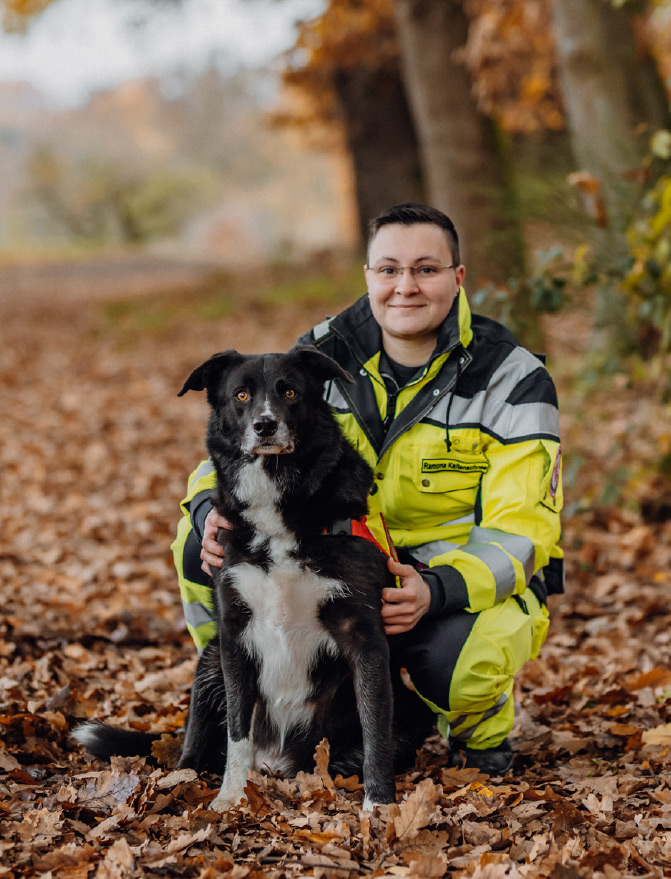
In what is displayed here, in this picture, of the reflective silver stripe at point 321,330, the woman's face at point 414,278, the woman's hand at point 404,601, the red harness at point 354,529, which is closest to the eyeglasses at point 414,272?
the woman's face at point 414,278

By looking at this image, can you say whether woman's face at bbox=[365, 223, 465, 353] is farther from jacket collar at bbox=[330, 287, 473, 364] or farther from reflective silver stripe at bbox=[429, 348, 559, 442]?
reflective silver stripe at bbox=[429, 348, 559, 442]

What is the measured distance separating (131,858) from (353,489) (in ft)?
4.01

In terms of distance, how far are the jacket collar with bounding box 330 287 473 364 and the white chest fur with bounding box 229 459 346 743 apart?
0.80 meters

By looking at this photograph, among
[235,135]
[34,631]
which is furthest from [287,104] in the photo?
[235,135]

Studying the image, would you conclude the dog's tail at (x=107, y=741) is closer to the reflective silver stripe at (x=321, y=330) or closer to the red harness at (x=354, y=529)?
the red harness at (x=354, y=529)

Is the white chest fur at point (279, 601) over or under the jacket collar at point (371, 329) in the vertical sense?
under

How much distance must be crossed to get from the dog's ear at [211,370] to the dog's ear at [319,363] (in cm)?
20

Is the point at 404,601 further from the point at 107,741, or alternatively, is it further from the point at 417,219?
the point at 417,219

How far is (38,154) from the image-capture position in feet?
120

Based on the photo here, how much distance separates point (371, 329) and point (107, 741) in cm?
178

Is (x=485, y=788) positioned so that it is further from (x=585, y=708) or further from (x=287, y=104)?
(x=287, y=104)

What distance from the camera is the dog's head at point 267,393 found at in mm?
2667

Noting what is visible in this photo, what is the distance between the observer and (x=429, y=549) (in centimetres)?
320

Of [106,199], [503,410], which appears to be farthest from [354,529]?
[106,199]
